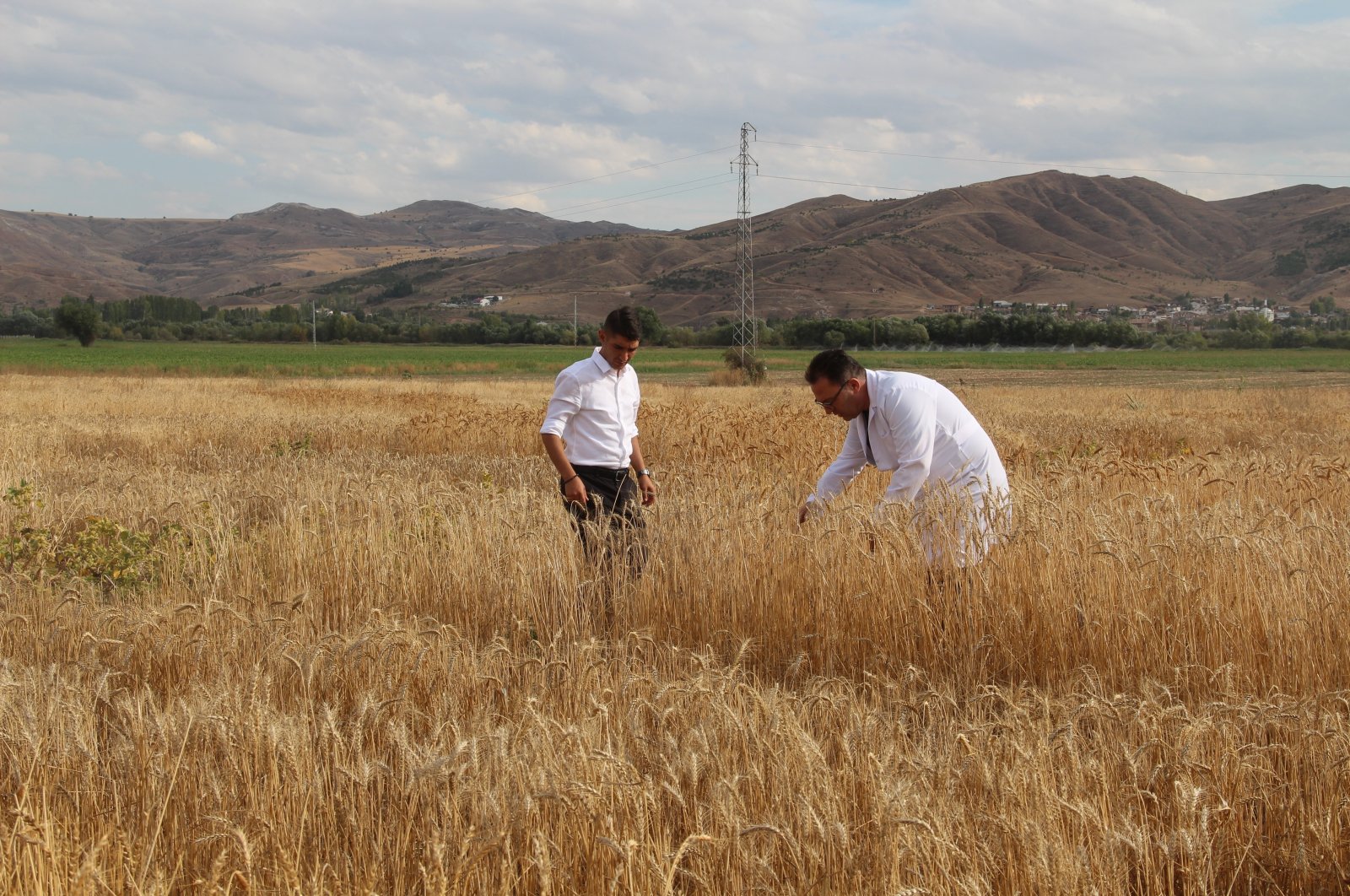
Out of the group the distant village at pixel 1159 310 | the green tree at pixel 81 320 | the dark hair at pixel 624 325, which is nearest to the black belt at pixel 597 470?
the dark hair at pixel 624 325

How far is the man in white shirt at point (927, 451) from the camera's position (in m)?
5.77

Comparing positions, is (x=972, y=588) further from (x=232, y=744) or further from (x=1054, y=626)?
(x=232, y=744)

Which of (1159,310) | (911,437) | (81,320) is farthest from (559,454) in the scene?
(1159,310)

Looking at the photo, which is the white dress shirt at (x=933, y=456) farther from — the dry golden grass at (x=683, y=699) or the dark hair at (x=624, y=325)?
the dark hair at (x=624, y=325)

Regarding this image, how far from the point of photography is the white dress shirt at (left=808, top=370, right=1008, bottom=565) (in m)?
5.77

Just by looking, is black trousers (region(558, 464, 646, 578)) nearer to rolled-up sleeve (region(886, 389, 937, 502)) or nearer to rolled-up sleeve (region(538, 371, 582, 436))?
rolled-up sleeve (region(538, 371, 582, 436))

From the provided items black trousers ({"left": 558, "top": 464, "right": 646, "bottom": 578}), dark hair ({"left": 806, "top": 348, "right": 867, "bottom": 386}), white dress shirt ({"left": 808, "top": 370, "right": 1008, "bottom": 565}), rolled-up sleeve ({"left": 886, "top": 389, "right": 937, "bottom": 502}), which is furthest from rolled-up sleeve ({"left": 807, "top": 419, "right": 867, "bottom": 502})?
black trousers ({"left": 558, "top": 464, "right": 646, "bottom": 578})

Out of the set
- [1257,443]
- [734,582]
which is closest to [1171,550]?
[734,582]

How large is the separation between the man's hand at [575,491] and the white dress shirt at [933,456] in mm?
1698

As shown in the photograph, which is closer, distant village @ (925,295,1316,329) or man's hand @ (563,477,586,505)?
man's hand @ (563,477,586,505)

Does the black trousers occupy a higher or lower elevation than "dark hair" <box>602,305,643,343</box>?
lower

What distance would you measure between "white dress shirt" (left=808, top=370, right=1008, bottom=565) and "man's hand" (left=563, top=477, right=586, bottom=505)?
1.70 meters

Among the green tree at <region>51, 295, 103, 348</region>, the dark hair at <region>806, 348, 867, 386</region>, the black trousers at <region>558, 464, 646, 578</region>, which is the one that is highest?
the green tree at <region>51, 295, 103, 348</region>

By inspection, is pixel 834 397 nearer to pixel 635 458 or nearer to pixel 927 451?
pixel 927 451
